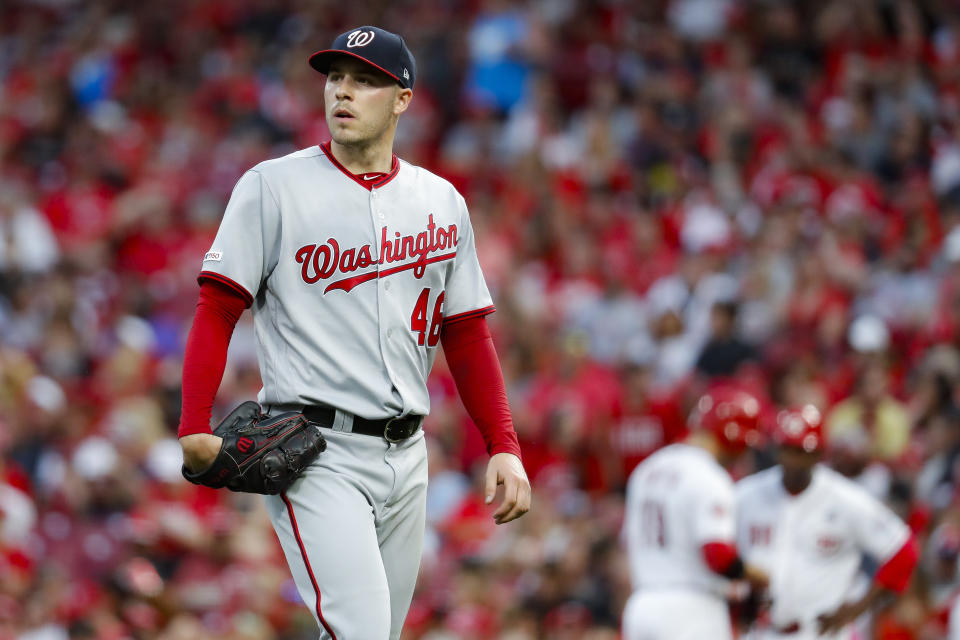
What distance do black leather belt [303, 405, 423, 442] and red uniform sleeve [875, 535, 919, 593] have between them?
316 cm

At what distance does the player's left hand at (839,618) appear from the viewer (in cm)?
628

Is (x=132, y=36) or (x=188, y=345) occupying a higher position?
(x=132, y=36)

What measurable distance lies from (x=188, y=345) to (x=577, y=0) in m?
10.5

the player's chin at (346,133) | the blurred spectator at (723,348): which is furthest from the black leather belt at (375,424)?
→ the blurred spectator at (723,348)

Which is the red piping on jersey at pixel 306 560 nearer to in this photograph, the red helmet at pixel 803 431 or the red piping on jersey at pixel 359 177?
the red piping on jersey at pixel 359 177

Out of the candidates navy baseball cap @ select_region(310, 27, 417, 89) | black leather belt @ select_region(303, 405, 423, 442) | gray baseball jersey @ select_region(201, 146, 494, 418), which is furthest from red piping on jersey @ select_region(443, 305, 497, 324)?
navy baseball cap @ select_region(310, 27, 417, 89)

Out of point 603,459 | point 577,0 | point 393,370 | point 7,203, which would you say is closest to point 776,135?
point 577,0

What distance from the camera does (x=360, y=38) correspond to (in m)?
3.86

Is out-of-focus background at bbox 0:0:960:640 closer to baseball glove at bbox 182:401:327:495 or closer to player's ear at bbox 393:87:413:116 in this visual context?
baseball glove at bbox 182:401:327:495

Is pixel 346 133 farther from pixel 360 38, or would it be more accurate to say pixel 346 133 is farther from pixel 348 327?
pixel 348 327

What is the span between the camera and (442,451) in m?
9.66

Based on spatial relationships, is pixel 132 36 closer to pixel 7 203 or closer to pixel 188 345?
pixel 7 203

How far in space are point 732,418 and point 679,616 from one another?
0.92 meters

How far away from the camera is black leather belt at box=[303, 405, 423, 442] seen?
3826 millimetres
